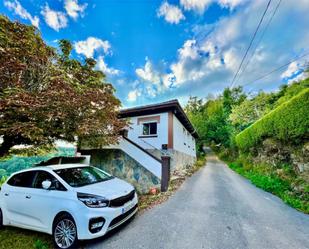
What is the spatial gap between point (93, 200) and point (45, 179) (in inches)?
65.3

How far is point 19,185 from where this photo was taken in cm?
442

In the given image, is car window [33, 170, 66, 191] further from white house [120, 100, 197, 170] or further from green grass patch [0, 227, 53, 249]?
white house [120, 100, 197, 170]

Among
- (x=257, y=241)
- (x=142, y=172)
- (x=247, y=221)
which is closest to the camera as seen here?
(x=257, y=241)

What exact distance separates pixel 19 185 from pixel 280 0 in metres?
11.5

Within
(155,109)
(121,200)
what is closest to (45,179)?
(121,200)

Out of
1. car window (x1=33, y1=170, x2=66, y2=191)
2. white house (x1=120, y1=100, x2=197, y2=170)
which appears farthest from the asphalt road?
white house (x1=120, y1=100, x2=197, y2=170)

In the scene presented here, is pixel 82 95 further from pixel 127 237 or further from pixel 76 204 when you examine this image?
pixel 127 237

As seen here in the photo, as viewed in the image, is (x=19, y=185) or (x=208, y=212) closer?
(x=19, y=185)

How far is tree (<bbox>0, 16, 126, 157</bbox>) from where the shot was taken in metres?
4.82

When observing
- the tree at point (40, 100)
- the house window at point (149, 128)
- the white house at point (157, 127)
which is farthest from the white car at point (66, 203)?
the house window at point (149, 128)

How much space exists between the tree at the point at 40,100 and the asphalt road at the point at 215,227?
3.88m

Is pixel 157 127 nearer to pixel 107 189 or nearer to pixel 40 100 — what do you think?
pixel 40 100

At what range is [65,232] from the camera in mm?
3461

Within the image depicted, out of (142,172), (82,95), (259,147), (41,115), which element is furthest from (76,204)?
(259,147)
